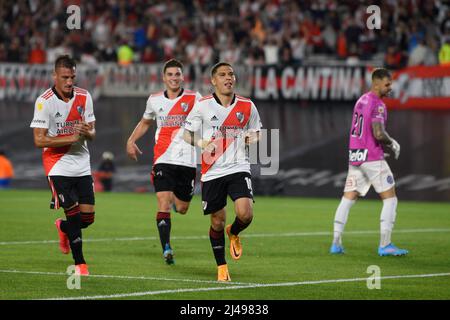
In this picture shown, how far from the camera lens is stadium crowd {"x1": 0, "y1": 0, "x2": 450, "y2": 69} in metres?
29.6

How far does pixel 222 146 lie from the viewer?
11.5 m

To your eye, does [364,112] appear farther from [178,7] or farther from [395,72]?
[178,7]

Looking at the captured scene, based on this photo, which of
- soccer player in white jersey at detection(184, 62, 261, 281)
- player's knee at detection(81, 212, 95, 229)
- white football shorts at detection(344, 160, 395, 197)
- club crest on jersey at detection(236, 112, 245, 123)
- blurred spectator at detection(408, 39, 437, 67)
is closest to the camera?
soccer player in white jersey at detection(184, 62, 261, 281)

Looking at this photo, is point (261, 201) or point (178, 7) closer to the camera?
point (261, 201)

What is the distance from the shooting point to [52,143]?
461 inches

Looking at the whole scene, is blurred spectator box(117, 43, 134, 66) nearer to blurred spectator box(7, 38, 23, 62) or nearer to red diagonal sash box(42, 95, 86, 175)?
blurred spectator box(7, 38, 23, 62)

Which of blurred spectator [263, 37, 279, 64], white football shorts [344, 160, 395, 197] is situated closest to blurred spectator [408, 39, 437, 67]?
blurred spectator [263, 37, 279, 64]

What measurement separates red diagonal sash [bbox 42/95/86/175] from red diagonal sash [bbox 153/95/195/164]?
6.26 feet

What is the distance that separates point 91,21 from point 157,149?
23.5 metres

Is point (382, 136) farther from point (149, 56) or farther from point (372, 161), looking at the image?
point (149, 56)

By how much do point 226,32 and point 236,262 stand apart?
20.5 metres

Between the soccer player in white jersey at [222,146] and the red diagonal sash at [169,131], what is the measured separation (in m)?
2.10
